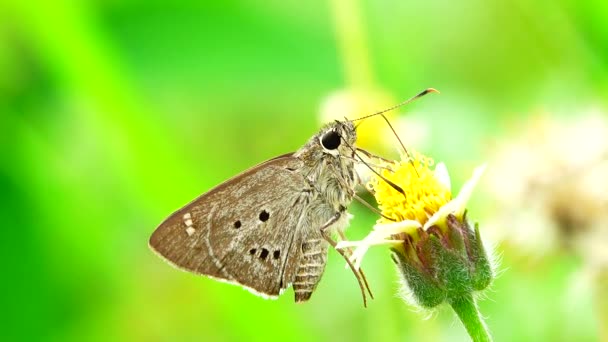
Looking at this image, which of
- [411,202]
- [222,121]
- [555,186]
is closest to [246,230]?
[411,202]

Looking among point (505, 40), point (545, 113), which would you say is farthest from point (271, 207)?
point (505, 40)

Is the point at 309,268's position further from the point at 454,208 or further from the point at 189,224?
the point at 454,208

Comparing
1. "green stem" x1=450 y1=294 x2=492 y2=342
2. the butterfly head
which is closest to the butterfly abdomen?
the butterfly head

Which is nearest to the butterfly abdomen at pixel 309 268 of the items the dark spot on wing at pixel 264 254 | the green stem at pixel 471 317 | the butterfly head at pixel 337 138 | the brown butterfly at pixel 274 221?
the brown butterfly at pixel 274 221

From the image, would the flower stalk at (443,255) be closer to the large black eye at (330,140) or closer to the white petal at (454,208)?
the white petal at (454,208)

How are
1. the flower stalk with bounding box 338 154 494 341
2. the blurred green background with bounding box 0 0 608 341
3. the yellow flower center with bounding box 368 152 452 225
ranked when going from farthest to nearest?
1. the blurred green background with bounding box 0 0 608 341
2. the yellow flower center with bounding box 368 152 452 225
3. the flower stalk with bounding box 338 154 494 341

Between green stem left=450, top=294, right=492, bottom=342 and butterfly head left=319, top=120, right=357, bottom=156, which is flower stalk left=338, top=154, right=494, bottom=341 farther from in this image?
butterfly head left=319, top=120, right=357, bottom=156
